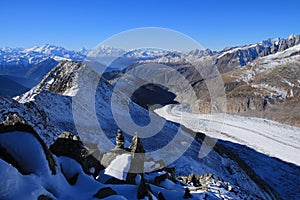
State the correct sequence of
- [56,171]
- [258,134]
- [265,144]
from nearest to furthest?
1. [56,171]
2. [265,144]
3. [258,134]

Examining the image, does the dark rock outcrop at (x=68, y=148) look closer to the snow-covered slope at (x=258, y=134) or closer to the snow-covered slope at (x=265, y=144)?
the snow-covered slope at (x=265, y=144)

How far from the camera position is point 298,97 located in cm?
10688

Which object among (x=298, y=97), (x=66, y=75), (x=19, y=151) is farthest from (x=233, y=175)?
(x=298, y=97)

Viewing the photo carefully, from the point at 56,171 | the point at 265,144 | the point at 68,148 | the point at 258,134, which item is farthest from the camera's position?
the point at 258,134

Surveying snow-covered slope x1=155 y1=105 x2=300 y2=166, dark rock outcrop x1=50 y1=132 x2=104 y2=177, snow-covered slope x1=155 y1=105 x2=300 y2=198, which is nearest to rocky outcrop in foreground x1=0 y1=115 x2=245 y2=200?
dark rock outcrop x1=50 y1=132 x2=104 y2=177

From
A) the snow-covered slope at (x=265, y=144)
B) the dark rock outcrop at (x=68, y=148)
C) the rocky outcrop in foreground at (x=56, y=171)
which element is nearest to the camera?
the rocky outcrop in foreground at (x=56, y=171)

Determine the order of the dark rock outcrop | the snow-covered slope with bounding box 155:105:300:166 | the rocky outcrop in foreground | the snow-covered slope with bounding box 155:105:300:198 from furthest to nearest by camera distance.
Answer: the snow-covered slope with bounding box 155:105:300:166
the snow-covered slope with bounding box 155:105:300:198
the dark rock outcrop
the rocky outcrop in foreground

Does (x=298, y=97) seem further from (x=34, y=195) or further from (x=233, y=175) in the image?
(x=34, y=195)

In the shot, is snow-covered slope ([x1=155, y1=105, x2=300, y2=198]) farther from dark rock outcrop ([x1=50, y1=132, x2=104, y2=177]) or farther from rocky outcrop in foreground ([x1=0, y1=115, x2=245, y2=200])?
dark rock outcrop ([x1=50, y1=132, x2=104, y2=177])

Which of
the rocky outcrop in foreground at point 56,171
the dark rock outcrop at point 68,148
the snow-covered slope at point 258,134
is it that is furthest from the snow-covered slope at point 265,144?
the dark rock outcrop at point 68,148

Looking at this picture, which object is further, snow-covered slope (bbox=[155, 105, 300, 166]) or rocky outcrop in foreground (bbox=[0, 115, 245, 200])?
snow-covered slope (bbox=[155, 105, 300, 166])

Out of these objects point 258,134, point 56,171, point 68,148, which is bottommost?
point 258,134

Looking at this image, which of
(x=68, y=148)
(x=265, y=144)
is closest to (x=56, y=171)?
(x=68, y=148)

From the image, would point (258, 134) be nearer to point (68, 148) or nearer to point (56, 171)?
point (68, 148)
